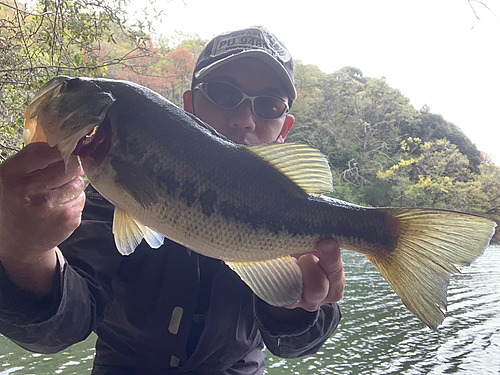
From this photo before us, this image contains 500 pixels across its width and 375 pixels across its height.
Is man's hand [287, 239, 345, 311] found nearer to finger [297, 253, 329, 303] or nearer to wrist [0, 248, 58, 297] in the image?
finger [297, 253, 329, 303]

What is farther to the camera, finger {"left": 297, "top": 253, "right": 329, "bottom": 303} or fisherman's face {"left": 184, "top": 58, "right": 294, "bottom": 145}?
fisherman's face {"left": 184, "top": 58, "right": 294, "bottom": 145}

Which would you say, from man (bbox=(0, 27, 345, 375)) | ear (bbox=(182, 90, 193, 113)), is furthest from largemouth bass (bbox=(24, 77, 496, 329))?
ear (bbox=(182, 90, 193, 113))

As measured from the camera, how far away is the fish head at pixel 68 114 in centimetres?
107

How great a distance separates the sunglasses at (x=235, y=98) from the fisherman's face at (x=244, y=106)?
0.08 feet

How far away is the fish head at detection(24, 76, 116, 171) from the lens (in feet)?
3.50

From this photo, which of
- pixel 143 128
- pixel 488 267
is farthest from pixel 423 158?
pixel 143 128

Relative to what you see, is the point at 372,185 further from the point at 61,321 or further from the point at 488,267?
the point at 61,321

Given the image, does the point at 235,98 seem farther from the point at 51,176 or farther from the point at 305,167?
the point at 51,176

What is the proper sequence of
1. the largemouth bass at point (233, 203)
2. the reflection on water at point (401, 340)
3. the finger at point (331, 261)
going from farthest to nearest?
the reflection on water at point (401, 340)
the finger at point (331, 261)
the largemouth bass at point (233, 203)

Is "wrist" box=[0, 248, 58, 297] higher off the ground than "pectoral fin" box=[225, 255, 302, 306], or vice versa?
"pectoral fin" box=[225, 255, 302, 306]

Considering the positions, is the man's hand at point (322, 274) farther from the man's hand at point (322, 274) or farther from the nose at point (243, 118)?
the nose at point (243, 118)

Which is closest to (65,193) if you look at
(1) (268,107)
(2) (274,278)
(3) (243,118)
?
(2) (274,278)

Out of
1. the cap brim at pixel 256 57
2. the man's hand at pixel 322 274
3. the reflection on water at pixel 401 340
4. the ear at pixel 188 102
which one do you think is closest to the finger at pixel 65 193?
the man's hand at pixel 322 274

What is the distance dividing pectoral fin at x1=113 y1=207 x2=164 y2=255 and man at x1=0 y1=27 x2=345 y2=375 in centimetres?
15
